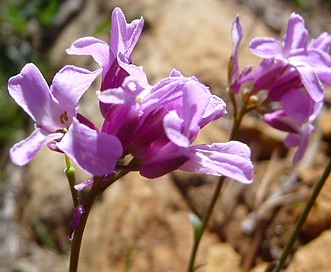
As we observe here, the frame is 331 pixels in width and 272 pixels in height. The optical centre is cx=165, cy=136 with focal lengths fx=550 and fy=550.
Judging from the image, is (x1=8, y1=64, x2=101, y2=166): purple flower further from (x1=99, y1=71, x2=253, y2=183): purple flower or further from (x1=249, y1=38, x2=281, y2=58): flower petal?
(x1=249, y1=38, x2=281, y2=58): flower petal

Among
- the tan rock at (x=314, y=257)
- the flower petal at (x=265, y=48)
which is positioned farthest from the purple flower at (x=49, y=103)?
the tan rock at (x=314, y=257)

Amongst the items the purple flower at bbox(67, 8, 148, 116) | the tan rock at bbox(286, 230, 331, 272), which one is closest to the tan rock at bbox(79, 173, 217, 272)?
the tan rock at bbox(286, 230, 331, 272)

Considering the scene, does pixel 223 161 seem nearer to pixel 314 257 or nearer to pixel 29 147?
pixel 29 147

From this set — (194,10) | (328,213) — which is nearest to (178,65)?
(194,10)

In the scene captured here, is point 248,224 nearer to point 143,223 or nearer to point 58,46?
point 143,223

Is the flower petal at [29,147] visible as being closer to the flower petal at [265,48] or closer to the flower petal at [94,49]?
the flower petal at [94,49]

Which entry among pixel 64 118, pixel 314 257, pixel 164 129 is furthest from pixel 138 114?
pixel 314 257
